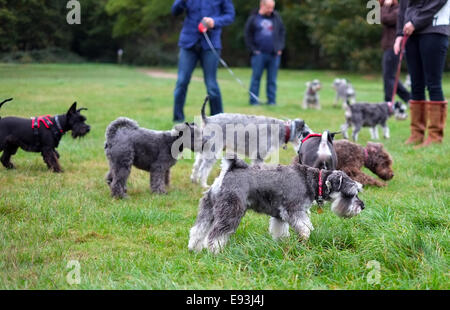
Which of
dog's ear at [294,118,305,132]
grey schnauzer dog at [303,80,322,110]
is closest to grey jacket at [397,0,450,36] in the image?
dog's ear at [294,118,305,132]

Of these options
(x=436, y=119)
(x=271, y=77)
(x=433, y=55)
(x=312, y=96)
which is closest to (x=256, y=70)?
(x=271, y=77)

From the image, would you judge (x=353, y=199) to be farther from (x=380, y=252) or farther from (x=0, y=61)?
(x=0, y=61)

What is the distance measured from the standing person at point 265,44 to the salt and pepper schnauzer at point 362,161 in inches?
321

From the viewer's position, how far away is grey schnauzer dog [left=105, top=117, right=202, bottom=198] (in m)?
5.78

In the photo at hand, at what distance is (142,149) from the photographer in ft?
19.6

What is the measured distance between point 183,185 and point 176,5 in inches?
162

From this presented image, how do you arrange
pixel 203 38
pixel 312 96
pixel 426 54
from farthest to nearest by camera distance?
pixel 312 96 < pixel 203 38 < pixel 426 54

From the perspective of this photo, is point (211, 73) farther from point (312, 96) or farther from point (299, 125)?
point (312, 96)

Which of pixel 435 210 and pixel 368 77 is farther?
pixel 368 77

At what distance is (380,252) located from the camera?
355cm

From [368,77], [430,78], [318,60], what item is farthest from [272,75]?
[318,60]

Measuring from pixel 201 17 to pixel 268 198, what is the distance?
5871 mm

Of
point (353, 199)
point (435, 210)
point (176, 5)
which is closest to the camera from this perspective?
point (353, 199)
